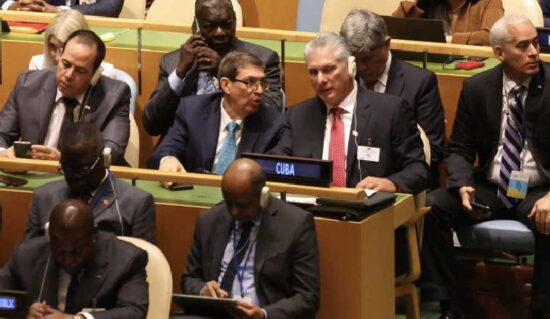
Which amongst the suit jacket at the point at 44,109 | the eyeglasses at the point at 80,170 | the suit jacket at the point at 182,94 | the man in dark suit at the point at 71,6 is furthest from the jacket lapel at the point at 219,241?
the man in dark suit at the point at 71,6

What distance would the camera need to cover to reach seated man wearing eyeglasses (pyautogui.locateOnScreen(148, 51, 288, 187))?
5.69m

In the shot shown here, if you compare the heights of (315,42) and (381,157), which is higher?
(315,42)

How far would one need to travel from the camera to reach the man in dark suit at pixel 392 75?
234 inches

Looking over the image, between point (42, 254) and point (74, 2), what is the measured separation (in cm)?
359

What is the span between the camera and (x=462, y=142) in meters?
5.89

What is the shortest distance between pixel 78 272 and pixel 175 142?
58.4 inches

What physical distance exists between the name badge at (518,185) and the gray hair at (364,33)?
2.79 ft

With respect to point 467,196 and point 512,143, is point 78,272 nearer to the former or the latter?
point 467,196

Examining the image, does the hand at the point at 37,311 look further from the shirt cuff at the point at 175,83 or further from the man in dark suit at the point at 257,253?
the shirt cuff at the point at 175,83

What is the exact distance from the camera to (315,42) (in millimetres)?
5680

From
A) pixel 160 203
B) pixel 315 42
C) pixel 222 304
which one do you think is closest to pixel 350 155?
pixel 315 42

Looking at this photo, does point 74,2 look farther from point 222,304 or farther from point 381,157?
point 222,304

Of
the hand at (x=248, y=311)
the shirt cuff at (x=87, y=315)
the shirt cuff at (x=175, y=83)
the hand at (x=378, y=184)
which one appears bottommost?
the hand at (x=248, y=311)

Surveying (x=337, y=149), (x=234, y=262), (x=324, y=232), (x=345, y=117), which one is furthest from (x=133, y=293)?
(x=345, y=117)
